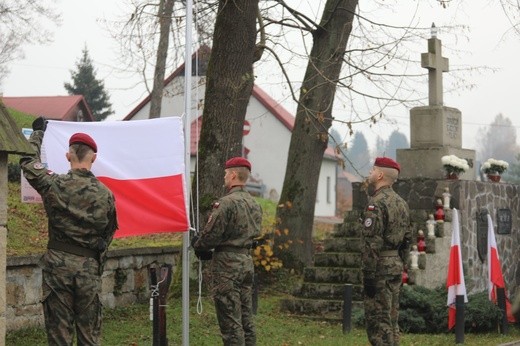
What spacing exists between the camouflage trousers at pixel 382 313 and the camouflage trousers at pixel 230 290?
4.65 feet

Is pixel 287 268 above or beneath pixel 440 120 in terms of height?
beneath

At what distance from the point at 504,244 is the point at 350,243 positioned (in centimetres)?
370

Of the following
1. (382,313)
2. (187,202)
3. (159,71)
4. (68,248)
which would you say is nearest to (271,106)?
(159,71)

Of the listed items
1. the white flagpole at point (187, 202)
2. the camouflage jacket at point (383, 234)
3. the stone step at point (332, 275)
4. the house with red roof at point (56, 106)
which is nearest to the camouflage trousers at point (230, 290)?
the white flagpole at point (187, 202)

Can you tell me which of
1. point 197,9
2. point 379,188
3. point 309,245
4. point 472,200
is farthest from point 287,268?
point 379,188

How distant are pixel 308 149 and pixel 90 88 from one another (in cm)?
4389

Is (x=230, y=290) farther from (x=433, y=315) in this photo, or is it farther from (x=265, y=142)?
(x=265, y=142)

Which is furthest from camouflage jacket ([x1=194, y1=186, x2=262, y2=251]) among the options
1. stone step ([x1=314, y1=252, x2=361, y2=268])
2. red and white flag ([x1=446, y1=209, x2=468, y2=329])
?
stone step ([x1=314, y1=252, x2=361, y2=268])

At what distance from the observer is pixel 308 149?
59.8ft

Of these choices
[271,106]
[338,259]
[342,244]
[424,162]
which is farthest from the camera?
[271,106]

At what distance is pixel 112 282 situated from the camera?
1326cm

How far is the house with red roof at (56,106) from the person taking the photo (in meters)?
52.4

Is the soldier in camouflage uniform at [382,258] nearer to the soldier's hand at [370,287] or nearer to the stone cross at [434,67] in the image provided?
the soldier's hand at [370,287]

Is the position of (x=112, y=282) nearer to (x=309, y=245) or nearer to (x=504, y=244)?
(x=309, y=245)
